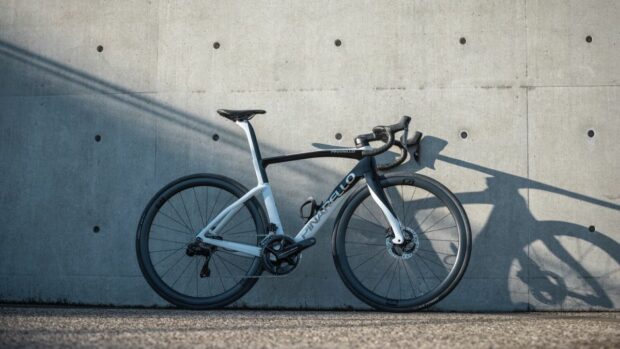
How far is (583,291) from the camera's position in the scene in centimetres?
441

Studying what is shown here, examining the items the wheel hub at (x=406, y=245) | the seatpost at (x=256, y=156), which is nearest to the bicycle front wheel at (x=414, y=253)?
the wheel hub at (x=406, y=245)

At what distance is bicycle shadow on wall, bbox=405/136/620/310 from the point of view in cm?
441

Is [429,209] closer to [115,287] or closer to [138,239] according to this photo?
[138,239]

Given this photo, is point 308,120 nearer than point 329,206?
No

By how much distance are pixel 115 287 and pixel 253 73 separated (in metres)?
1.70

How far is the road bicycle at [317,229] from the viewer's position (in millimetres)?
4105

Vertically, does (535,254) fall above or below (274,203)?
below

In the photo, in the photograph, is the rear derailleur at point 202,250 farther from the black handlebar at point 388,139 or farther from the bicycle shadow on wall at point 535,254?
the bicycle shadow on wall at point 535,254

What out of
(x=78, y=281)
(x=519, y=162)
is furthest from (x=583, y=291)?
(x=78, y=281)

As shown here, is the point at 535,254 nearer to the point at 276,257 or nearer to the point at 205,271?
the point at 276,257

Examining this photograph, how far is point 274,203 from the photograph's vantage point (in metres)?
4.34

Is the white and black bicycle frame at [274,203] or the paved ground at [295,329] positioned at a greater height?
the white and black bicycle frame at [274,203]

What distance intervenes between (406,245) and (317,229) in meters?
0.57

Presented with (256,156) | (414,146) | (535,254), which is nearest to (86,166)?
(256,156)
